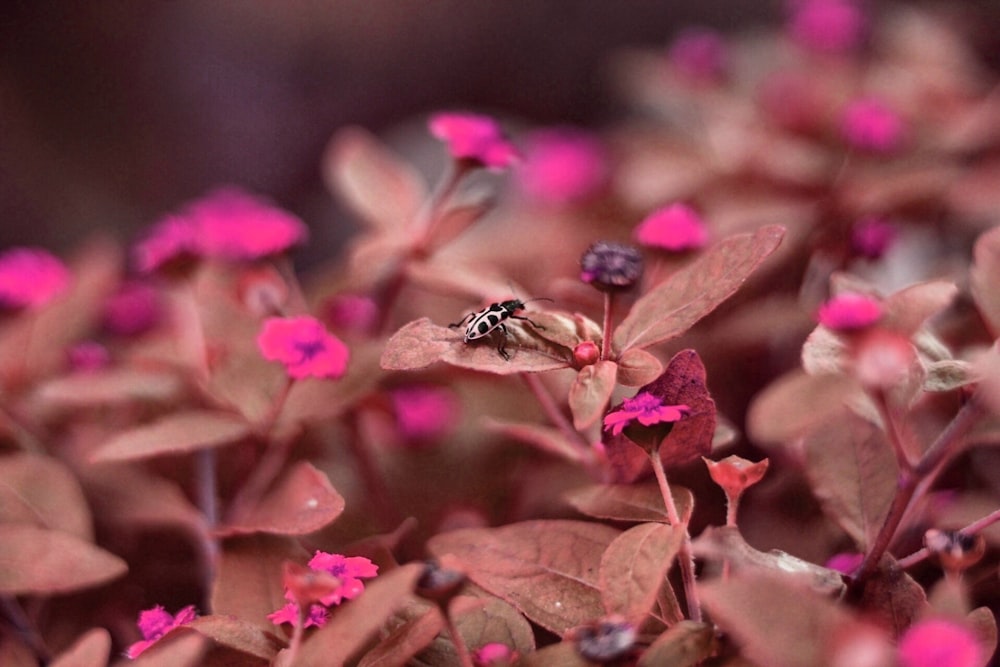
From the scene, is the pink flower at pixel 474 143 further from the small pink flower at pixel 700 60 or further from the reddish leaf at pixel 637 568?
the small pink flower at pixel 700 60

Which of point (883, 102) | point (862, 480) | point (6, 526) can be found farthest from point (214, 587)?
point (883, 102)

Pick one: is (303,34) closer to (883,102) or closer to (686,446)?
(883,102)

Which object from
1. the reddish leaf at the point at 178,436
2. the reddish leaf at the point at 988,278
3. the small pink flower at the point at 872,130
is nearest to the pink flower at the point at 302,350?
the reddish leaf at the point at 178,436

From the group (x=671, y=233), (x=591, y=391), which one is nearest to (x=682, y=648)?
(x=591, y=391)

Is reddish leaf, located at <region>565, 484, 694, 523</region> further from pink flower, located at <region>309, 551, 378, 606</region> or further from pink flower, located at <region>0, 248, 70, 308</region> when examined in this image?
pink flower, located at <region>0, 248, 70, 308</region>

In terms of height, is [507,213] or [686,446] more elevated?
[686,446]

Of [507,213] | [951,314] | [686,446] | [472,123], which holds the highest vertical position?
[472,123]
